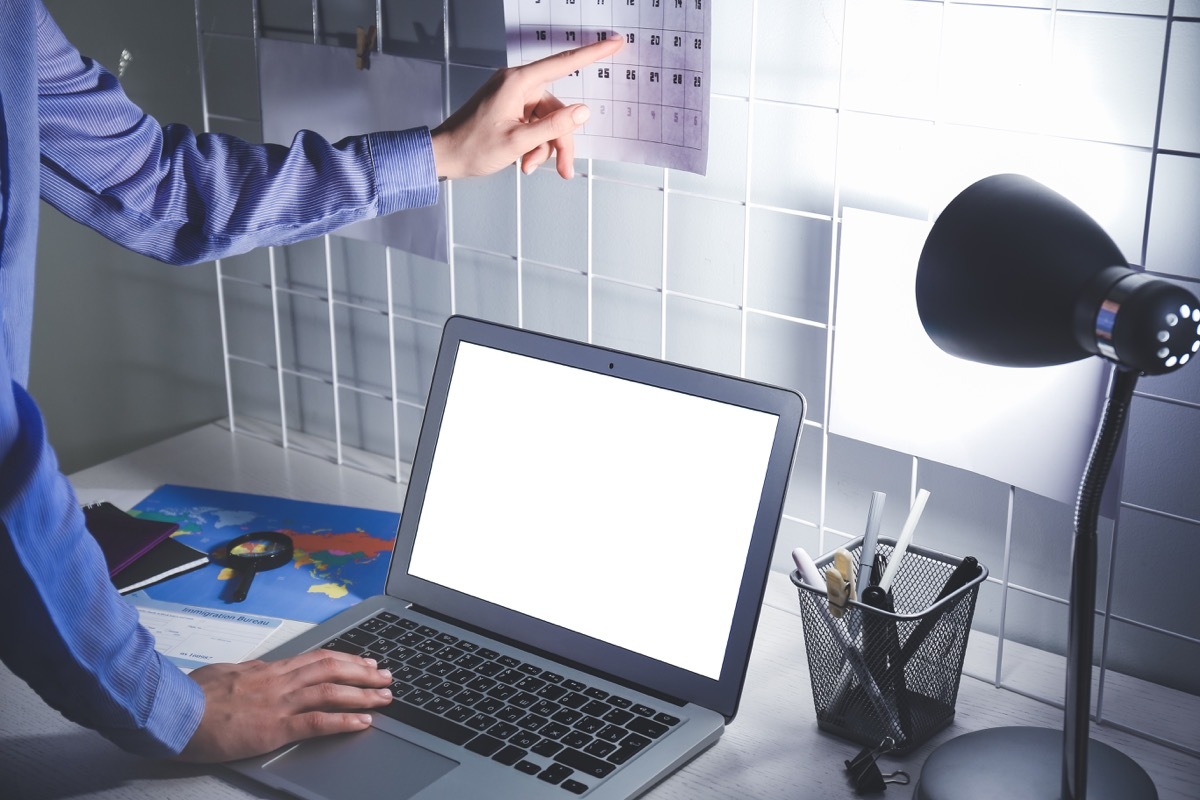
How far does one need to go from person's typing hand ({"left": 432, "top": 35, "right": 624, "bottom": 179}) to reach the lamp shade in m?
0.42

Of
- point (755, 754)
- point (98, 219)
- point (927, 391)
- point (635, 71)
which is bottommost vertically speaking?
point (755, 754)

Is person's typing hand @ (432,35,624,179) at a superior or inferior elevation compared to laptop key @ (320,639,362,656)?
superior

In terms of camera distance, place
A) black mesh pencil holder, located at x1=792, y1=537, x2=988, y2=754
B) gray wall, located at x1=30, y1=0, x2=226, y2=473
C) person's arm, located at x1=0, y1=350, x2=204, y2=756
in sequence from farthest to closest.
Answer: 1. gray wall, located at x1=30, y1=0, x2=226, y2=473
2. black mesh pencil holder, located at x1=792, y1=537, x2=988, y2=754
3. person's arm, located at x1=0, y1=350, x2=204, y2=756

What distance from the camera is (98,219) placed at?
1101 mm

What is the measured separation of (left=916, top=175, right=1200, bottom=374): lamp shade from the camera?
67cm

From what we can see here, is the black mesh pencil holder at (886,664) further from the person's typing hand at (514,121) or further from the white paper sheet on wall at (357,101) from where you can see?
the white paper sheet on wall at (357,101)

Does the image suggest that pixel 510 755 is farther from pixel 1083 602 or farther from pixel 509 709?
pixel 1083 602

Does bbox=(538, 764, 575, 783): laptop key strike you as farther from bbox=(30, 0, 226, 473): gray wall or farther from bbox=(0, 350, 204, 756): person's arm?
bbox=(30, 0, 226, 473): gray wall

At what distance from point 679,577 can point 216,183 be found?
21.4 inches

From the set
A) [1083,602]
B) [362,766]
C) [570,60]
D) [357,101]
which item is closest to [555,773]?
[362,766]

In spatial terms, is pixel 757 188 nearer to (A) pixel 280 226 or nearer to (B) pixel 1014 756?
(A) pixel 280 226

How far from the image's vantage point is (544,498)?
3.41ft

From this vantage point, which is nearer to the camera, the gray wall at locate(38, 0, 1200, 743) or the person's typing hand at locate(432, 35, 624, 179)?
the gray wall at locate(38, 0, 1200, 743)

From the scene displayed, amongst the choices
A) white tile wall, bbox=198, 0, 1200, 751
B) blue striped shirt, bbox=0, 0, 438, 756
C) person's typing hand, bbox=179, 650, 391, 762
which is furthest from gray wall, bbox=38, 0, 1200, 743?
person's typing hand, bbox=179, 650, 391, 762
